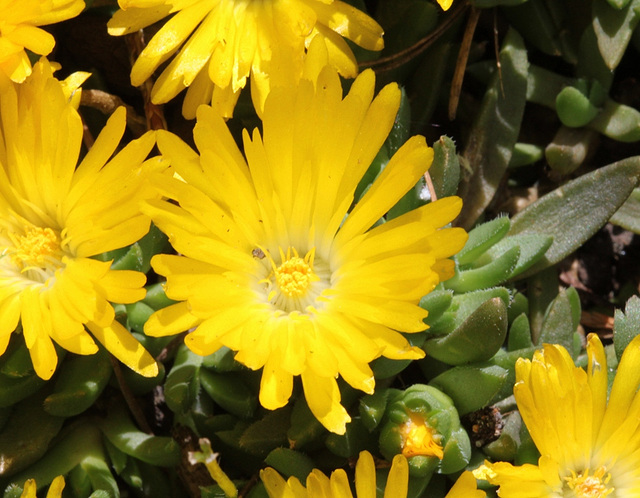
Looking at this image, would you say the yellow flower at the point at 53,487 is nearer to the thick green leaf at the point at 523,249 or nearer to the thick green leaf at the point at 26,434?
the thick green leaf at the point at 26,434

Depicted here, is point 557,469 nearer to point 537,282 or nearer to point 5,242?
point 537,282

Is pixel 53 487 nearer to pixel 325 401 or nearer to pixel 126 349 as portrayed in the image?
pixel 126 349

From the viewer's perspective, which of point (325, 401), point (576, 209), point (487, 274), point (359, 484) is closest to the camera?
point (325, 401)

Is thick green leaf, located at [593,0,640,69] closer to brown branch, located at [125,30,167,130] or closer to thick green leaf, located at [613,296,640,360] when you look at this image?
thick green leaf, located at [613,296,640,360]

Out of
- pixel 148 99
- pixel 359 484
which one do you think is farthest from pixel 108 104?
pixel 359 484

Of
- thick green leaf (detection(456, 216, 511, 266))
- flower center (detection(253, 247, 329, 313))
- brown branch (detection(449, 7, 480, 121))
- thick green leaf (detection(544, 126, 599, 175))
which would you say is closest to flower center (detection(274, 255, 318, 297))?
flower center (detection(253, 247, 329, 313))

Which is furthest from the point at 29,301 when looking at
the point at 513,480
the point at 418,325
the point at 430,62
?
the point at 430,62
